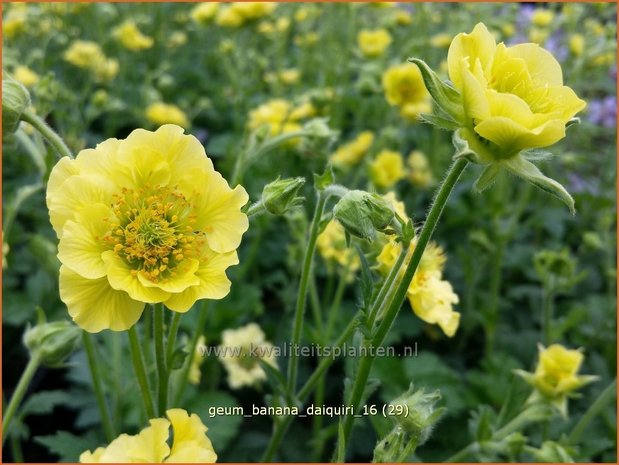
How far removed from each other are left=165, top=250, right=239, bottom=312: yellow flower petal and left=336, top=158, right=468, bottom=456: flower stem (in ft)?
0.90

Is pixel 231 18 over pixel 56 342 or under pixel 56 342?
over

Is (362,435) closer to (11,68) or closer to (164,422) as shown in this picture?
(164,422)

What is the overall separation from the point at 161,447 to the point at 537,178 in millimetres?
719

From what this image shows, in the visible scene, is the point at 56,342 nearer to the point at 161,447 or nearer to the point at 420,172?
the point at 161,447

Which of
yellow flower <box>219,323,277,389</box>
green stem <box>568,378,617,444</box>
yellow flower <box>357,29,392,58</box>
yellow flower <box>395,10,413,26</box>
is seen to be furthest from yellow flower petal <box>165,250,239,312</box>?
yellow flower <box>395,10,413,26</box>

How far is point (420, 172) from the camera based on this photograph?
310 centimetres

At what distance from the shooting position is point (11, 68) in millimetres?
3303

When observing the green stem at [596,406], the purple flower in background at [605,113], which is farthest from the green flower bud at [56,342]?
the purple flower in background at [605,113]

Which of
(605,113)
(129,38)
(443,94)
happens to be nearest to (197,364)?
(443,94)

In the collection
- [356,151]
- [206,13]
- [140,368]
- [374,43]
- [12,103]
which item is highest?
[206,13]

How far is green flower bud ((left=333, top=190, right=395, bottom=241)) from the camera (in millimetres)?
1155

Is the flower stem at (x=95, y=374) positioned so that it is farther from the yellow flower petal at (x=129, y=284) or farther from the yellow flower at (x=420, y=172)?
the yellow flower at (x=420, y=172)

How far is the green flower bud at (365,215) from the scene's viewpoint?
116 centimetres

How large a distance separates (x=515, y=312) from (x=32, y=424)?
202cm
